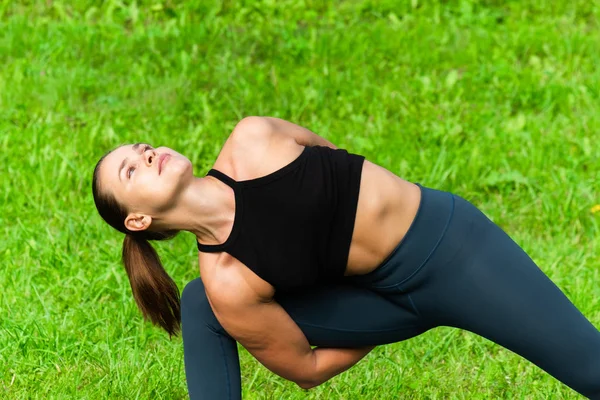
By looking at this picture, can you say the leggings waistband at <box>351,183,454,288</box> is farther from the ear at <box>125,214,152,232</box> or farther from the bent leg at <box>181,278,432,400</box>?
the ear at <box>125,214,152,232</box>

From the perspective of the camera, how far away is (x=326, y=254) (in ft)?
11.5

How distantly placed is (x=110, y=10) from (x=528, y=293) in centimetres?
559

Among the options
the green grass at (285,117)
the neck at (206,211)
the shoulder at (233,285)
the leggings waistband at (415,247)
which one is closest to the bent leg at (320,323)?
the leggings waistband at (415,247)

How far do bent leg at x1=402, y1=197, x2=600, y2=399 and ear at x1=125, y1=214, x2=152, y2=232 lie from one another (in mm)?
926

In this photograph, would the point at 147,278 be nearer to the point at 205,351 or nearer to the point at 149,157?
the point at 205,351

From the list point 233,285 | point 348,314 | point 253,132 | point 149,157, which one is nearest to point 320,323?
point 348,314

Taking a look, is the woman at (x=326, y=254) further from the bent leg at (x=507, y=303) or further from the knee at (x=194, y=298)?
the knee at (x=194, y=298)

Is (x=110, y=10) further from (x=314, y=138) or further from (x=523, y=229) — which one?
(x=314, y=138)

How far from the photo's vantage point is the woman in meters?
3.44

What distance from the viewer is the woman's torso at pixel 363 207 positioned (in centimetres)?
348

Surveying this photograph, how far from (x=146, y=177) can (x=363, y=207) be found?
2.45 feet

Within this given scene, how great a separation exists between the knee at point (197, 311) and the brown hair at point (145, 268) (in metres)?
0.09

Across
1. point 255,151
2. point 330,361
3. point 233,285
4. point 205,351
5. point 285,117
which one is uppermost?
point 255,151

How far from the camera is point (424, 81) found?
23.5ft
